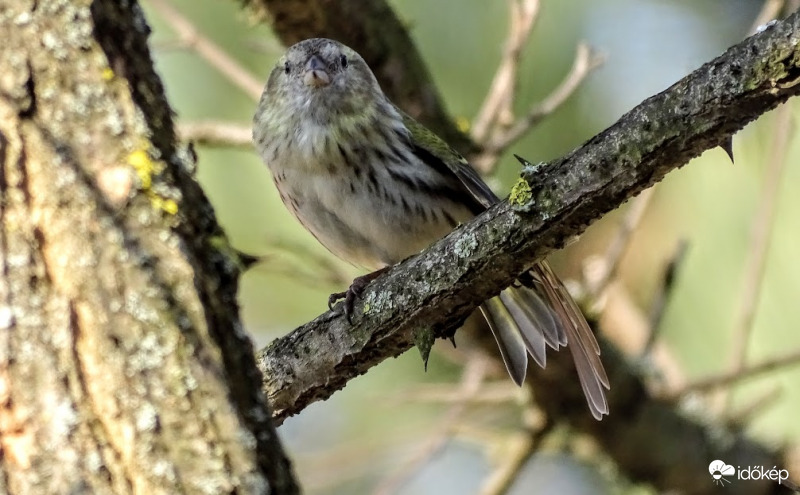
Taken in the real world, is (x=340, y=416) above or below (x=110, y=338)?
above

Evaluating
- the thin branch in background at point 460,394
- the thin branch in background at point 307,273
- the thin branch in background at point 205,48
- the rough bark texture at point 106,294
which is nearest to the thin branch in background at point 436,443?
the thin branch in background at point 460,394

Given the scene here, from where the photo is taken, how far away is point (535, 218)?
217 centimetres

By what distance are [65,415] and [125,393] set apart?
0.31 ft

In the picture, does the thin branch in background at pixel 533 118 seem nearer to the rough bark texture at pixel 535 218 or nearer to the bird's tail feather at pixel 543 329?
the bird's tail feather at pixel 543 329

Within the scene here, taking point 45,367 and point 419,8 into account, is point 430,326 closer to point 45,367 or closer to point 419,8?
point 45,367

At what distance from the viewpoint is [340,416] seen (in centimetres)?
576

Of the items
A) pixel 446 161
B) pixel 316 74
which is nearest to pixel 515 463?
pixel 446 161

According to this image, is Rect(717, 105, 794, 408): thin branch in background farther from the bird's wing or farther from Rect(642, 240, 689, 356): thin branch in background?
the bird's wing

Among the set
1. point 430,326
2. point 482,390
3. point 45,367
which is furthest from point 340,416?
point 45,367

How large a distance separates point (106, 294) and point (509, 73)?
278 cm

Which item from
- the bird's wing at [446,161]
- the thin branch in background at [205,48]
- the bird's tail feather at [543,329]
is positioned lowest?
the bird's tail feather at [543,329]

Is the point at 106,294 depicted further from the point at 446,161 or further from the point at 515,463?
the point at 515,463

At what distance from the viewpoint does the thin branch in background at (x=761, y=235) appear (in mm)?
3867

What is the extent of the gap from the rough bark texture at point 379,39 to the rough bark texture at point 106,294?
7.87 feet
